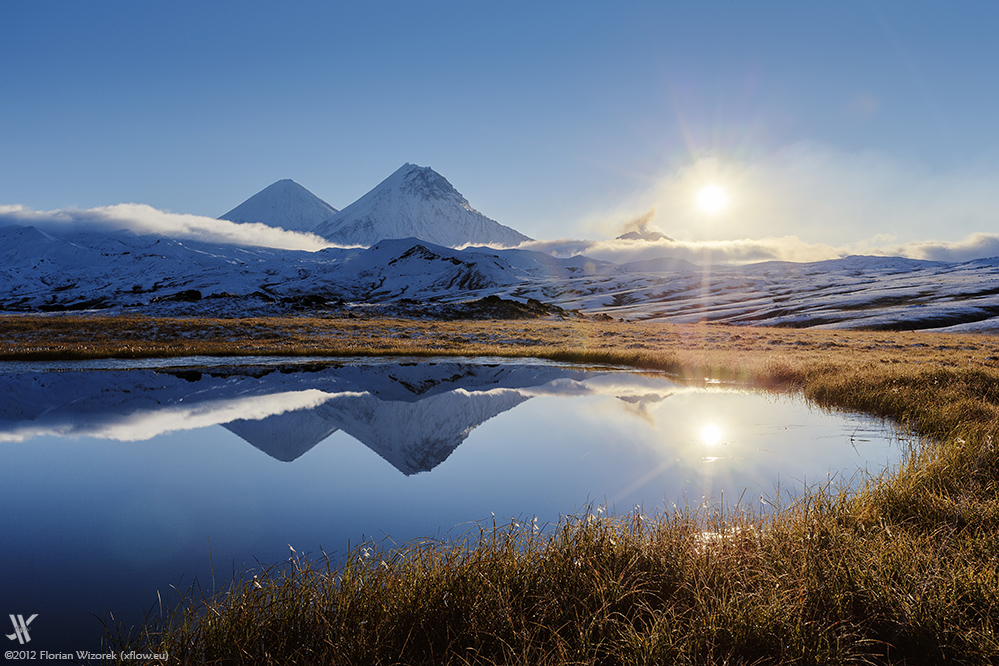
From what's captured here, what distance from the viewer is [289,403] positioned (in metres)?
19.0

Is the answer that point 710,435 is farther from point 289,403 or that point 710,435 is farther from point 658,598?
point 289,403

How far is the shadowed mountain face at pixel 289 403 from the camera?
554 inches

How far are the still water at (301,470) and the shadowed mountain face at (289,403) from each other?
0.13 meters

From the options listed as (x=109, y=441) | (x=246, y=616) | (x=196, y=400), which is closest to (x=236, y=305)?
(x=196, y=400)

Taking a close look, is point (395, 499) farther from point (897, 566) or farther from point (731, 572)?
point (897, 566)

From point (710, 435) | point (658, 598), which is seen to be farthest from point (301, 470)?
point (710, 435)

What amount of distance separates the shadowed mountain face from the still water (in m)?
0.13

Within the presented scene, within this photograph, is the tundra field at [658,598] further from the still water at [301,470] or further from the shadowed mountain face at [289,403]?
the shadowed mountain face at [289,403]

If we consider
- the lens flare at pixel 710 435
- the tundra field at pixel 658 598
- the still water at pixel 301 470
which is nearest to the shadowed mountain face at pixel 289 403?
the still water at pixel 301 470

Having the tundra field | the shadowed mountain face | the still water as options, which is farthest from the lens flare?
the shadowed mountain face

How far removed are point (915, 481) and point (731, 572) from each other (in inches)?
194

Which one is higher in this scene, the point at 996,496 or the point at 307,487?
the point at 996,496

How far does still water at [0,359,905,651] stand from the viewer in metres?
6.86

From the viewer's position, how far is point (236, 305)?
257 ft
